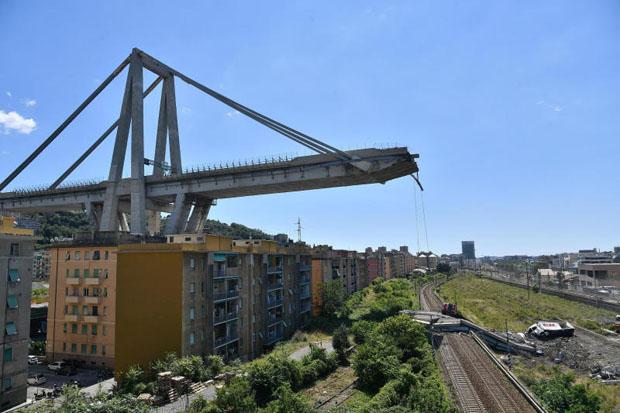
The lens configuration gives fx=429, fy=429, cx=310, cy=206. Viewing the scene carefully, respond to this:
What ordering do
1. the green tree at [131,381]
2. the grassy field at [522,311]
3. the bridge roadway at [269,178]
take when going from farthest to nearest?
the grassy field at [522,311], the bridge roadway at [269,178], the green tree at [131,381]

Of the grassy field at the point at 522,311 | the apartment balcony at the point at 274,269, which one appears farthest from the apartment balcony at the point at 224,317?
the grassy field at the point at 522,311

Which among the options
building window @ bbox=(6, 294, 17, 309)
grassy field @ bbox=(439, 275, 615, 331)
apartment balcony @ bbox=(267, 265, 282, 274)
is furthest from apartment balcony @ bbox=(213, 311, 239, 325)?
grassy field @ bbox=(439, 275, 615, 331)

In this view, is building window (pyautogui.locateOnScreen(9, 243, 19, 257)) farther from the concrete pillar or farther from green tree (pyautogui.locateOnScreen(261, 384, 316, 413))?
the concrete pillar

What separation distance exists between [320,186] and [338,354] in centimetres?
2073

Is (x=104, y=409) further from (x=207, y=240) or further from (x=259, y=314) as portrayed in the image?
(x=259, y=314)

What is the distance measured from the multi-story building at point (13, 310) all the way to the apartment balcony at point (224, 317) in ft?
40.4

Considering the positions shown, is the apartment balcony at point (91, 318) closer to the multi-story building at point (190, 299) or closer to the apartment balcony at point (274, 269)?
the multi-story building at point (190, 299)

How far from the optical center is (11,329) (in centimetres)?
2698

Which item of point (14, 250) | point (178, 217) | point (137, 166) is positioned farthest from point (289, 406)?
point (137, 166)

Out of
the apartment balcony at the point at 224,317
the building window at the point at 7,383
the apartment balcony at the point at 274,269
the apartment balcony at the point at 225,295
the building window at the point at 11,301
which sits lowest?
the building window at the point at 7,383

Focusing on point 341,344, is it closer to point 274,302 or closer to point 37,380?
point 274,302

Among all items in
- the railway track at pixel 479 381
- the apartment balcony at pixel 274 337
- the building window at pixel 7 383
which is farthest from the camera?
the apartment balcony at pixel 274 337

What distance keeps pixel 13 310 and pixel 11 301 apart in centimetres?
66

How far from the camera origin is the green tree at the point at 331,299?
5619cm
